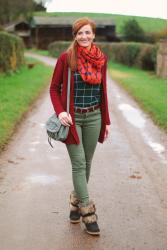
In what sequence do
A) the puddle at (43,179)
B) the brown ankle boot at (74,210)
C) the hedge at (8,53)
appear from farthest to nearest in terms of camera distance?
the hedge at (8,53) < the puddle at (43,179) < the brown ankle boot at (74,210)

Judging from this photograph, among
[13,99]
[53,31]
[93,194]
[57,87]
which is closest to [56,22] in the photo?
[53,31]

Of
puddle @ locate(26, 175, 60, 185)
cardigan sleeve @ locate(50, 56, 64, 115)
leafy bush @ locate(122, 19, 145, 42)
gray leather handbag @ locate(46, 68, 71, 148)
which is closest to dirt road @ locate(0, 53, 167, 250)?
puddle @ locate(26, 175, 60, 185)

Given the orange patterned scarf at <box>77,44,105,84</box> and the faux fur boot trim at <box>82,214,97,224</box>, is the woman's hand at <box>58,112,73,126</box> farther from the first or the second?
the faux fur boot trim at <box>82,214,97,224</box>

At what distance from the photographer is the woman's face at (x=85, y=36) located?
4688 mm

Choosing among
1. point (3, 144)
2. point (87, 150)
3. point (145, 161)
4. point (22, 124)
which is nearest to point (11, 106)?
point (22, 124)

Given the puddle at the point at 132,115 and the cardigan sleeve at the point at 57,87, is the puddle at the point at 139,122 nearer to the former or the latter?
the puddle at the point at 132,115

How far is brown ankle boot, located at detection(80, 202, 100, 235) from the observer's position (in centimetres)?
482

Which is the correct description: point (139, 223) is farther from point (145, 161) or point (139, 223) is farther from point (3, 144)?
point (3, 144)

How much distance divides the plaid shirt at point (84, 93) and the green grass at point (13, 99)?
4.20 metres

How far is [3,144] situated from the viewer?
902cm

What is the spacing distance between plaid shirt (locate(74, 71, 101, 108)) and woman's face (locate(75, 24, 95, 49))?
0.29 metres

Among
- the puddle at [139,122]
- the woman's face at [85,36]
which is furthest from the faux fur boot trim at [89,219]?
the puddle at [139,122]

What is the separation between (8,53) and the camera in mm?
24922

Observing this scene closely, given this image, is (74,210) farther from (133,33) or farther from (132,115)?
(133,33)
